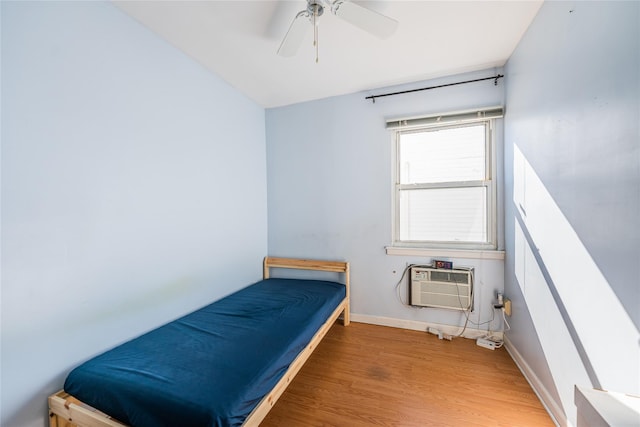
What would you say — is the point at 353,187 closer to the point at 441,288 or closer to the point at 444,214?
the point at 444,214

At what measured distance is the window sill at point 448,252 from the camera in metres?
2.31

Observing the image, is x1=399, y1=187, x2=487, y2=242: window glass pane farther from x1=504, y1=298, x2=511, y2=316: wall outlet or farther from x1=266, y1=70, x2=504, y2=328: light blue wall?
x1=504, y1=298, x2=511, y2=316: wall outlet

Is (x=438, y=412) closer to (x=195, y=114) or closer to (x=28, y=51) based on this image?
(x=195, y=114)

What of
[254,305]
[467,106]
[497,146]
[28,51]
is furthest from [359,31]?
[254,305]

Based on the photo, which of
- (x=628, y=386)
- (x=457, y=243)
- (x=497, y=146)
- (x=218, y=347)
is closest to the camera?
(x=628, y=386)

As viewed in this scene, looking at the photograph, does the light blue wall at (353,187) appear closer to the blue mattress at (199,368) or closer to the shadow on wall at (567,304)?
the shadow on wall at (567,304)

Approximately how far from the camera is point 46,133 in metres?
1.24

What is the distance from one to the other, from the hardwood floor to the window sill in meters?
0.83

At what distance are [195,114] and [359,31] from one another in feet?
4.96

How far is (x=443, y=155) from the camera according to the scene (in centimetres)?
251

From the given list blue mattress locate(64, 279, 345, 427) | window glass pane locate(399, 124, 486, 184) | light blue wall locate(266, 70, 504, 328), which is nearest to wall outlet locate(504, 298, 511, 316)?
light blue wall locate(266, 70, 504, 328)

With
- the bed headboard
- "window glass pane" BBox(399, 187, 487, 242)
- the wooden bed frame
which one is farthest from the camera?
the bed headboard

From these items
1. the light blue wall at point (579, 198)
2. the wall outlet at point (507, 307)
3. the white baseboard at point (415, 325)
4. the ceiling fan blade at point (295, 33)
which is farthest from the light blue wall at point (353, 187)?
the ceiling fan blade at point (295, 33)

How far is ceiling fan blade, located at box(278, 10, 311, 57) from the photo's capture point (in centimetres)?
144
